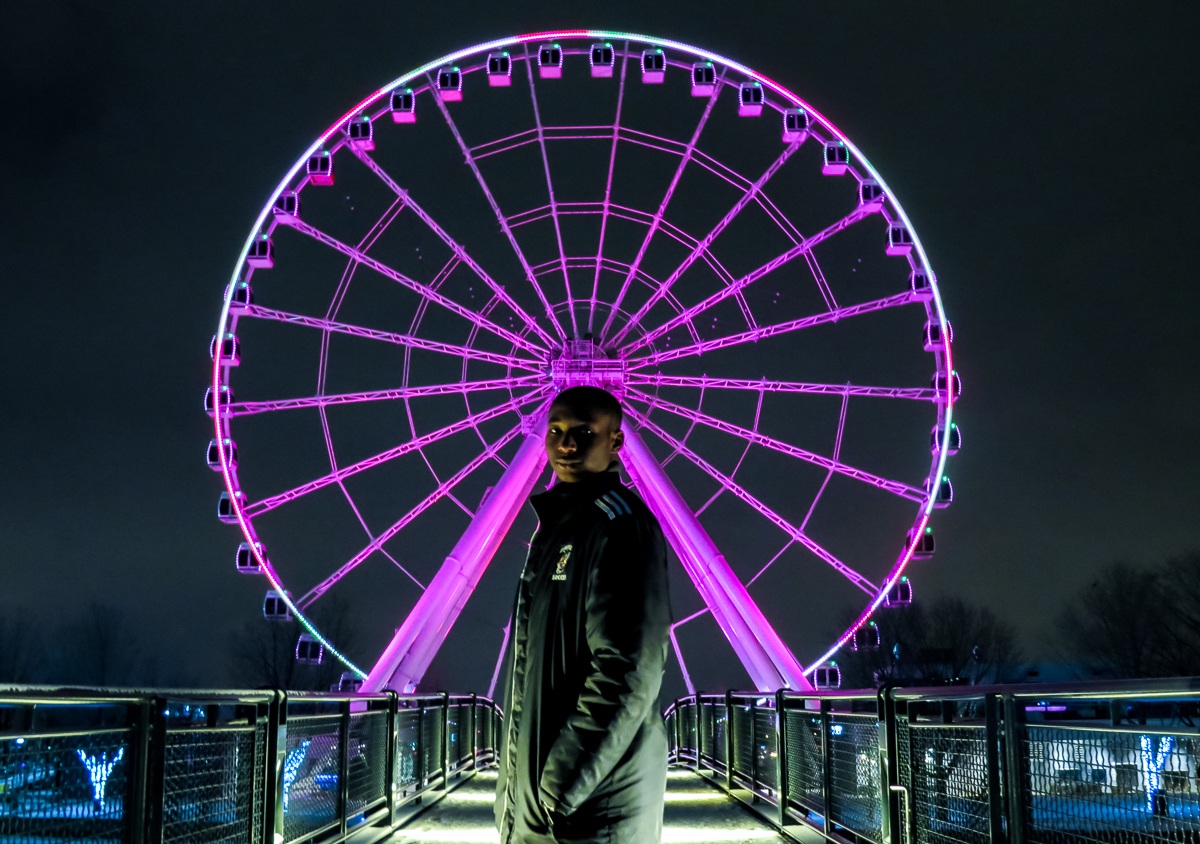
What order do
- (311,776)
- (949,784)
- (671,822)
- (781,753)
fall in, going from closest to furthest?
(949,784)
(311,776)
(781,753)
(671,822)

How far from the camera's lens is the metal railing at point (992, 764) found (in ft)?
13.4

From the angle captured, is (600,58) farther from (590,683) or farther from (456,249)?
(590,683)

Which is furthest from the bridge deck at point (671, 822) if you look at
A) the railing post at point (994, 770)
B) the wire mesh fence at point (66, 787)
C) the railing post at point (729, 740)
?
the wire mesh fence at point (66, 787)

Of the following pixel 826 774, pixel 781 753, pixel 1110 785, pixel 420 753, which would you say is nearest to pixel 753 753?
pixel 781 753

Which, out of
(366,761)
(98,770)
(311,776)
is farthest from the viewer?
(366,761)

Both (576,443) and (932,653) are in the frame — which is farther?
(932,653)

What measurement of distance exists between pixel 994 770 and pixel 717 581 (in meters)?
15.5

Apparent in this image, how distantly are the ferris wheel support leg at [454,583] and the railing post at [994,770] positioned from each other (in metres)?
15.3

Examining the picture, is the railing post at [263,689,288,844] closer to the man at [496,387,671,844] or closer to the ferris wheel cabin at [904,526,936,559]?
the man at [496,387,671,844]

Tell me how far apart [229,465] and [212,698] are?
14039 millimetres

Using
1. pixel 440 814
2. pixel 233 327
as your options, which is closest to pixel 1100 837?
pixel 440 814

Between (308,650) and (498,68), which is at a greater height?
(498,68)

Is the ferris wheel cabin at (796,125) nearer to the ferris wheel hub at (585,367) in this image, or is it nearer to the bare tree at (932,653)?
the ferris wheel hub at (585,367)

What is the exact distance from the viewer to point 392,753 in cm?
1110
